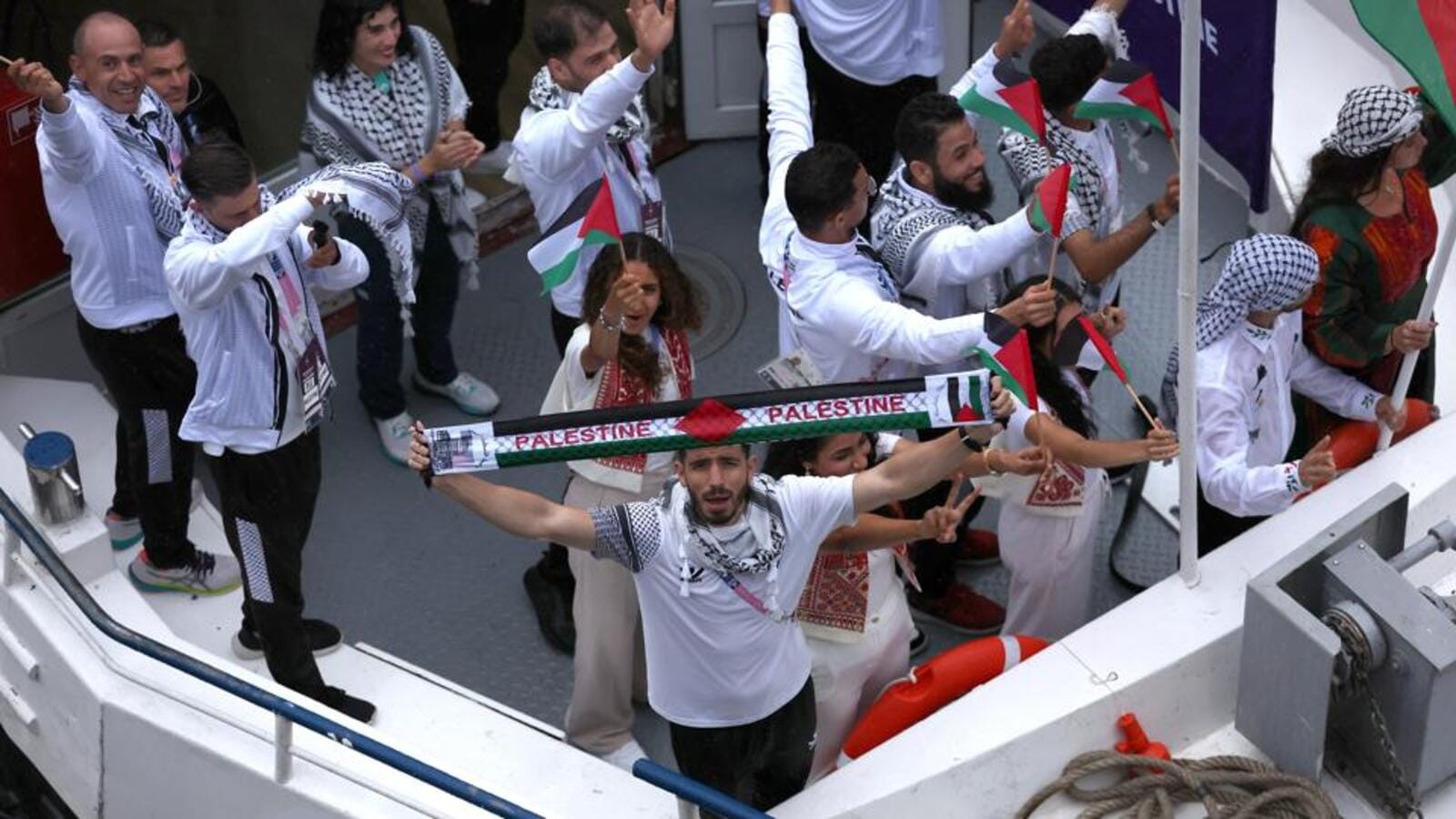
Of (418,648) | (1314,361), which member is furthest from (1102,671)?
(418,648)

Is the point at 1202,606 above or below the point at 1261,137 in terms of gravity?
below

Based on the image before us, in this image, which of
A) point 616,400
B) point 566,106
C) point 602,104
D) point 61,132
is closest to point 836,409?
point 616,400

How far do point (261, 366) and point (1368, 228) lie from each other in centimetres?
268

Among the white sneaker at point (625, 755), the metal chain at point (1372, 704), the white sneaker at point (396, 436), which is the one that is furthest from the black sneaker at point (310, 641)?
the metal chain at point (1372, 704)

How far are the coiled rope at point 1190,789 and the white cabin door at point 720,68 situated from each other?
3638 mm

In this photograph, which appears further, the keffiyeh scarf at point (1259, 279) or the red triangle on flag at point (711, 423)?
the keffiyeh scarf at point (1259, 279)

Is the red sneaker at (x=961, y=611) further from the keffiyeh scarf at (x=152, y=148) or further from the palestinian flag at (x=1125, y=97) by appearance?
the keffiyeh scarf at (x=152, y=148)

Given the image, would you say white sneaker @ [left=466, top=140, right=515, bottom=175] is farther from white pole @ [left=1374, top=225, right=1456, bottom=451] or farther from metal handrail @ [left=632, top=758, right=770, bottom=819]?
metal handrail @ [left=632, top=758, right=770, bottom=819]

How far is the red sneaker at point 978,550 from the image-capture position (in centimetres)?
551

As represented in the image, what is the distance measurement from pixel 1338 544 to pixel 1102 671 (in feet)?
1.83

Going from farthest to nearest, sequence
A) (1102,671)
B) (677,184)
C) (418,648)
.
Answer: (677,184)
(418,648)
(1102,671)

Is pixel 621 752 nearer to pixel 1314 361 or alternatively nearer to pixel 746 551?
pixel 746 551

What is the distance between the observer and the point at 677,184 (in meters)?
7.13

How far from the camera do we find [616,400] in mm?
4574
